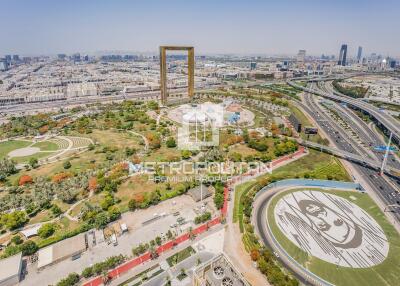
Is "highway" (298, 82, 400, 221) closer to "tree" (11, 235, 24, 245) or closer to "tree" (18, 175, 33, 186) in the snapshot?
"tree" (11, 235, 24, 245)

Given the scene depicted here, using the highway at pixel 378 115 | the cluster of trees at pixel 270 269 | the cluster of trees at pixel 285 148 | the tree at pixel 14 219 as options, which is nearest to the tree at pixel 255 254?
the cluster of trees at pixel 270 269

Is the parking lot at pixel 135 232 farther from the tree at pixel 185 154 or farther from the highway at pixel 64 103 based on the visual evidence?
the highway at pixel 64 103

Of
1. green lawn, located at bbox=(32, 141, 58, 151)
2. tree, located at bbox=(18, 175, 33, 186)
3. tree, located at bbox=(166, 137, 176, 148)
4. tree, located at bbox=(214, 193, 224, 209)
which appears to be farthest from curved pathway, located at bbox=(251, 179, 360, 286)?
green lawn, located at bbox=(32, 141, 58, 151)

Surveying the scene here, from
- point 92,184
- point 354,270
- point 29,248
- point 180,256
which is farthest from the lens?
point 92,184

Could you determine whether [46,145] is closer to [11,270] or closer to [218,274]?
[11,270]

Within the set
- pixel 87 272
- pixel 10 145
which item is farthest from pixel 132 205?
pixel 10 145

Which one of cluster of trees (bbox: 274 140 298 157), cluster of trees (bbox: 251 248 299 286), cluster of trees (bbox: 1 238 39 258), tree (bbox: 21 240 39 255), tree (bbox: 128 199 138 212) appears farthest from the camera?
cluster of trees (bbox: 274 140 298 157)
